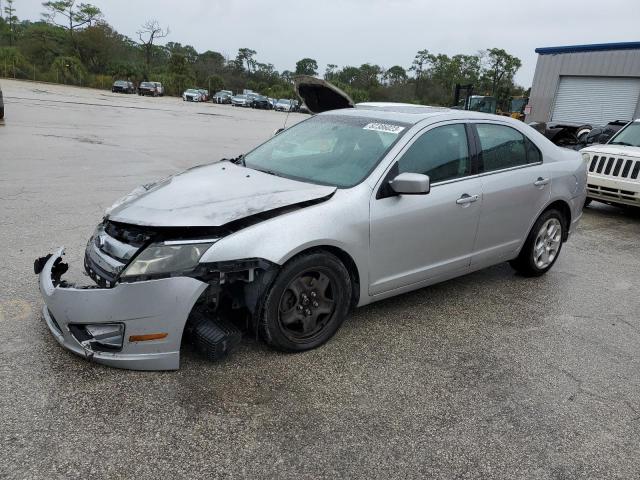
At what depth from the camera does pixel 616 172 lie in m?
8.30

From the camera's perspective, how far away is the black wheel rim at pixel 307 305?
10.8ft

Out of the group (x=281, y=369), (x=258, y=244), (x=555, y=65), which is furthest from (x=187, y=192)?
(x=555, y=65)

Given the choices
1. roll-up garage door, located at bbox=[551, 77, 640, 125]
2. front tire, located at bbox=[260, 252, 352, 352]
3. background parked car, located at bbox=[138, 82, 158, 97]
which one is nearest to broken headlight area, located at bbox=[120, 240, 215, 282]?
front tire, located at bbox=[260, 252, 352, 352]

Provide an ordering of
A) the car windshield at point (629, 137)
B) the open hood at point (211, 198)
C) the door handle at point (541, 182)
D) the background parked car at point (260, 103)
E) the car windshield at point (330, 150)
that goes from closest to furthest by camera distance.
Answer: the open hood at point (211, 198)
the car windshield at point (330, 150)
the door handle at point (541, 182)
the car windshield at point (629, 137)
the background parked car at point (260, 103)

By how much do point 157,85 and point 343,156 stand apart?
60.9 meters

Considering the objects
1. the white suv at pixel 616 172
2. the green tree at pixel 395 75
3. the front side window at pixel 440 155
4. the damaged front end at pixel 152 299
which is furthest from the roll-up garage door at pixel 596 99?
the green tree at pixel 395 75

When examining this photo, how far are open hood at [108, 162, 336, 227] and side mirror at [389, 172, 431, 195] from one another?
44cm

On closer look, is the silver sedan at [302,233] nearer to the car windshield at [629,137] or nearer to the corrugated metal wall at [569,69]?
the car windshield at [629,137]

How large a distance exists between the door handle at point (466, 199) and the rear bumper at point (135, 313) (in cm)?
217

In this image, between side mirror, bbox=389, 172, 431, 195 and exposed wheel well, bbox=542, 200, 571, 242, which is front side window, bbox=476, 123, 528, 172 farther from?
side mirror, bbox=389, 172, 431, 195

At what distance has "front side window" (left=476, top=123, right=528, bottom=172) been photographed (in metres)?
4.45

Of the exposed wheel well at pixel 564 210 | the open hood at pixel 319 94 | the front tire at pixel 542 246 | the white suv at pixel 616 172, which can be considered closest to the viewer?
the front tire at pixel 542 246

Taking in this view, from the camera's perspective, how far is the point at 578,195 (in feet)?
17.7

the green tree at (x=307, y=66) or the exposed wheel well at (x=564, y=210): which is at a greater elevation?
the green tree at (x=307, y=66)
